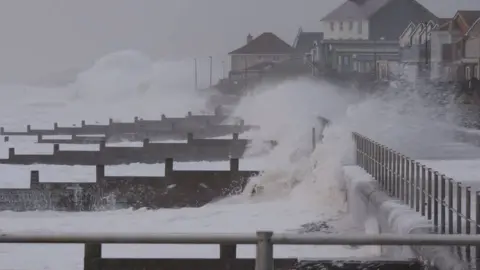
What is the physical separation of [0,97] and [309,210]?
41.1 metres

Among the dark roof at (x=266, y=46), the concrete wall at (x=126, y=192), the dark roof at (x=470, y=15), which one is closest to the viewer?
the concrete wall at (x=126, y=192)

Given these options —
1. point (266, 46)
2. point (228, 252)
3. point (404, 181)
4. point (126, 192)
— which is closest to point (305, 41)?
point (266, 46)

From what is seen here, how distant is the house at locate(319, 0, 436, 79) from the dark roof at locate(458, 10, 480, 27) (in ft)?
9.51

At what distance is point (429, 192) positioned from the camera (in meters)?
3.57

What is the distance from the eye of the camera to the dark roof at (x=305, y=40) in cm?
2941

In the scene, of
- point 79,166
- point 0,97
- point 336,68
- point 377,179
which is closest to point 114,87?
point 0,97

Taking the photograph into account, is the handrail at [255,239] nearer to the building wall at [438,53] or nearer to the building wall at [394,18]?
the building wall at [438,53]

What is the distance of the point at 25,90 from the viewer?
4719 centimetres

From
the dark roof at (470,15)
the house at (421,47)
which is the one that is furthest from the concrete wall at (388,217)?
the house at (421,47)

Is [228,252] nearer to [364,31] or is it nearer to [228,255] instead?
[228,255]

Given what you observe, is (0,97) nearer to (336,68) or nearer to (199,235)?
(336,68)

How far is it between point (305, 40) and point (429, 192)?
26.9 meters

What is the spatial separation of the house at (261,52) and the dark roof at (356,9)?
14.8 feet

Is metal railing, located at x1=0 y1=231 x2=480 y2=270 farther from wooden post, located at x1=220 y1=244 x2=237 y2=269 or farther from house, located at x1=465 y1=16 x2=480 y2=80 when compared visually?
house, located at x1=465 y1=16 x2=480 y2=80
